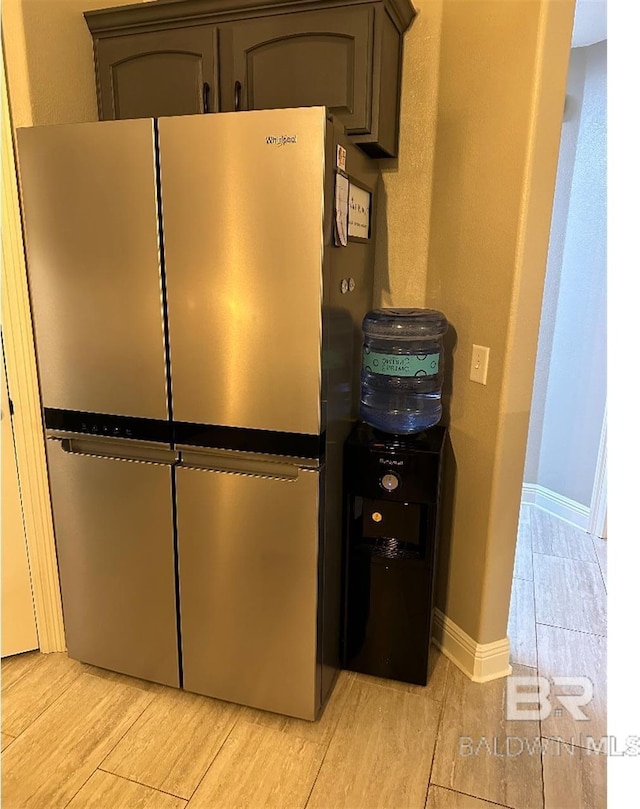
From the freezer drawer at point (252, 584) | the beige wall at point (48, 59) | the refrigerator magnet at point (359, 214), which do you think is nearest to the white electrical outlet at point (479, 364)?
the refrigerator magnet at point (359, 214)

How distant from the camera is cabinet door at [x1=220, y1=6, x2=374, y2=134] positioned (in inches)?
69.0

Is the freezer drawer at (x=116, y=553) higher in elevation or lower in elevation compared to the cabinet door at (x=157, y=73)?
lower

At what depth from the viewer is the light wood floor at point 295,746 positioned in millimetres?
1664

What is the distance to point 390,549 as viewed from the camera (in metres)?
2.01

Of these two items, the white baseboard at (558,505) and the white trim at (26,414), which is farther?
the white baseboard at (558,505)

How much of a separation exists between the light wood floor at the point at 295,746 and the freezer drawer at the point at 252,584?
128 millimetres

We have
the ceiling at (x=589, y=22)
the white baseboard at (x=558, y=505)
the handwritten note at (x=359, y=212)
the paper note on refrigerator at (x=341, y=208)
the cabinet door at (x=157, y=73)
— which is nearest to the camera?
the paper note on refrigerator at (x=341, y=208)

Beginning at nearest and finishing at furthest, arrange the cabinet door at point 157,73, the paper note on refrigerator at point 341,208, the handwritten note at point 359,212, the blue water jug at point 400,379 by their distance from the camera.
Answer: the paper note on refrigerator at point 341,208 → the handwritten note at point 359,212 → the cabinet door at point 157,73 → the blue water jug at point 400,379

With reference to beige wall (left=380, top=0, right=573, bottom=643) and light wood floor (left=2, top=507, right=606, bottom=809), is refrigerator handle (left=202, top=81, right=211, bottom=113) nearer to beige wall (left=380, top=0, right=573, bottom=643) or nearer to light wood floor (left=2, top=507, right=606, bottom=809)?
beige wall (left=380, top=0, right=573, bottom=643)

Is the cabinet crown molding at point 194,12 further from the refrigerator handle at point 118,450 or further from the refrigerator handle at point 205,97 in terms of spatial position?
the refrigerator handle at point 118,450

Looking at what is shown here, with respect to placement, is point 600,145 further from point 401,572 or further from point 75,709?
point 75,709

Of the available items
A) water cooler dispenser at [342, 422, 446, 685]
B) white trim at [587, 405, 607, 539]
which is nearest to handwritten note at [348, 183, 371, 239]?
water cooler dispenser at [342, 422, 446, 685]

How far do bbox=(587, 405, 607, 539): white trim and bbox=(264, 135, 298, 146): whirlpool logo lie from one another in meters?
2.33

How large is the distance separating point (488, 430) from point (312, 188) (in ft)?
3.16
